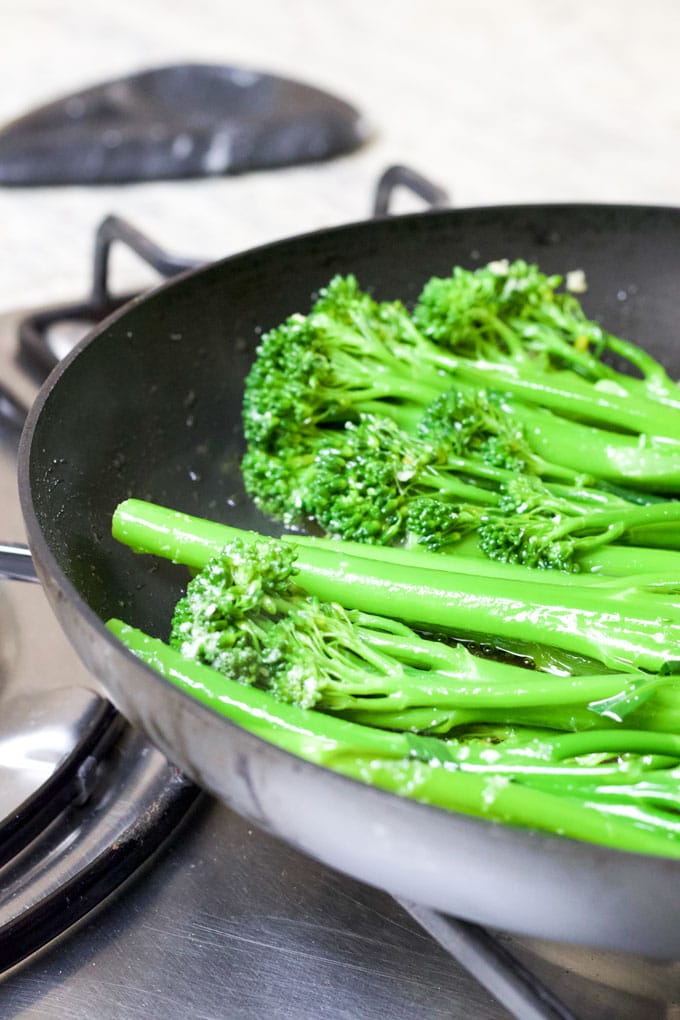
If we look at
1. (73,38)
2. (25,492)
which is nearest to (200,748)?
(25,492)

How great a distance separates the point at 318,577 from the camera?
101cm

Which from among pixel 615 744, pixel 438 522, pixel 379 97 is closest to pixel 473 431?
pixel 438 522

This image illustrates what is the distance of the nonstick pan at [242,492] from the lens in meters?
0.62

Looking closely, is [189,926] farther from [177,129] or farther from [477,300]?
[177,129]

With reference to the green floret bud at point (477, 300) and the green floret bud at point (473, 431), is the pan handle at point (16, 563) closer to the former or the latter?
the green floret bud at point (473, 431)

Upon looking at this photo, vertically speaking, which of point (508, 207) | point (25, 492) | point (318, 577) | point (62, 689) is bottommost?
point (62, 689)

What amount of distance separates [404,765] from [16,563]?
0.48 metres

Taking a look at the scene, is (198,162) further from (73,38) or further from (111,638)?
(111,638)

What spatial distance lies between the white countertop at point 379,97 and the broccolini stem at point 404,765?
140cm

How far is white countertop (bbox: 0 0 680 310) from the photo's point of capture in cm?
248

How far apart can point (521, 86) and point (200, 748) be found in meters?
3.15

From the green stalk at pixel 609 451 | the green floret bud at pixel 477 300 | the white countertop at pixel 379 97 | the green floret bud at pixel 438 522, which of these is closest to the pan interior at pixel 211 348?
the green floret bud at pixel 477 300

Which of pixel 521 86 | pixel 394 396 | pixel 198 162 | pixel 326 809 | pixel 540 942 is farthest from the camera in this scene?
pixel 521 86

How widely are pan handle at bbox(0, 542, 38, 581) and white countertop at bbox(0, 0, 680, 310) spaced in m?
1.14
